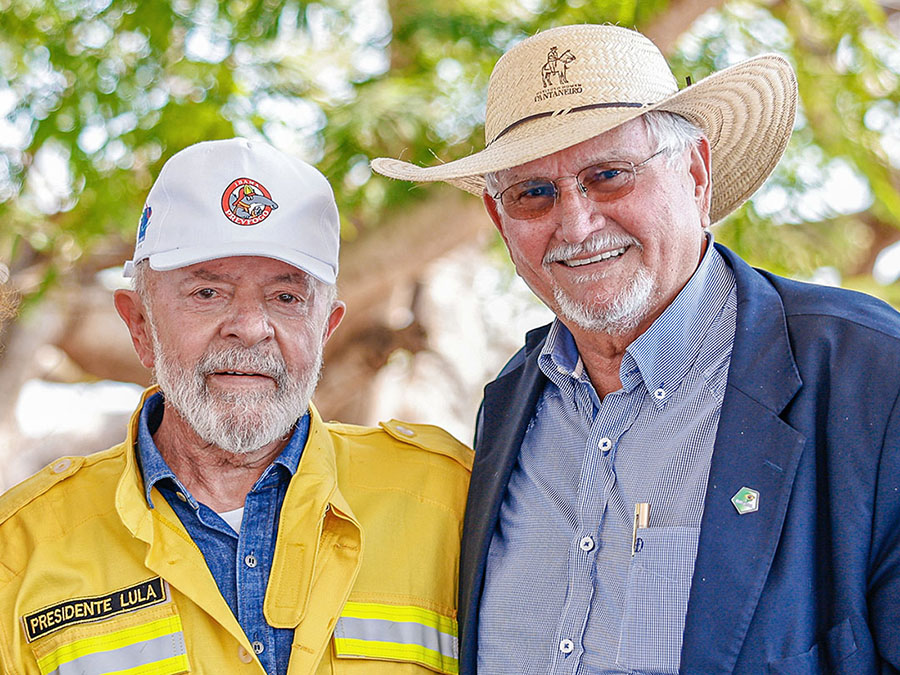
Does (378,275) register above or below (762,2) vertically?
below

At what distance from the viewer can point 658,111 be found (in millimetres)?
2412

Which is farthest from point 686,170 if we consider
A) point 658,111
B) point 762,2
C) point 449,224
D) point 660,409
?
point 762,2

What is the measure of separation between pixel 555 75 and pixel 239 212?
79 centimetres

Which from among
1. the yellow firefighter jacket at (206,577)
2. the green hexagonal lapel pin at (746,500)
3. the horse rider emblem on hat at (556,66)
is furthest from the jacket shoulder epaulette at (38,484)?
the green hexagonal lapel pin at (746,500)

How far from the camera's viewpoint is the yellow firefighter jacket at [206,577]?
7.39ft

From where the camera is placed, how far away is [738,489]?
2.05 metres

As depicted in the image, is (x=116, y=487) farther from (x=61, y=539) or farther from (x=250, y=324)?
(x=250, y=324)

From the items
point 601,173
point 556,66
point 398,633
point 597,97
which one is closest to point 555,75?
point 556,66

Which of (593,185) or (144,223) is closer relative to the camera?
(593,185)

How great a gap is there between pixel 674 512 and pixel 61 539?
1.33 m

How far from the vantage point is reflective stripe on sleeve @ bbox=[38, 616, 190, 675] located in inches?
87.8

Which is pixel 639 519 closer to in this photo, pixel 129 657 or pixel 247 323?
pixel 247 323

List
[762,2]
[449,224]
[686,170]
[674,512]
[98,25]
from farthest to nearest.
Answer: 1. [762,2]
2. [449,224]
3. [98,25]
4. [686,170]
5. [674,512]

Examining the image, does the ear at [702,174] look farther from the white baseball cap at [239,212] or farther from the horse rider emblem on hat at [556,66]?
the white baseball cap at [239,212]
